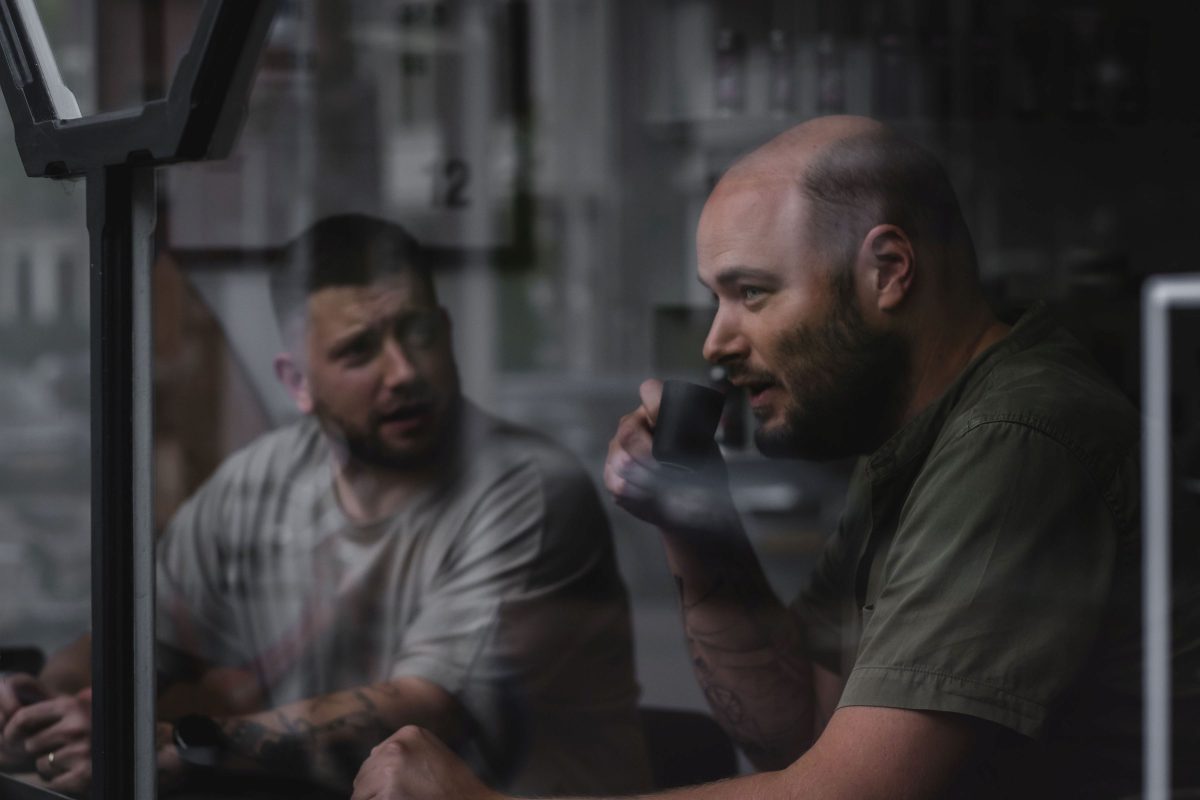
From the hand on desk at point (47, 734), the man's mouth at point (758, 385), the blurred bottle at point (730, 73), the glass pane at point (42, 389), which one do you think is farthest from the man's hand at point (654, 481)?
the glass pane at point (42, 389)

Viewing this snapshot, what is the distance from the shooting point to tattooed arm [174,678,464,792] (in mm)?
2328

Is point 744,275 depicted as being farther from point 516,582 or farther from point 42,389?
point 42,389

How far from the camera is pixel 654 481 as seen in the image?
192 cm

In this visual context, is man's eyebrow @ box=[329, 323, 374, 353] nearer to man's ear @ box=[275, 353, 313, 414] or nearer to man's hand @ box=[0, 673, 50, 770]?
man's ear @ box=[275, 353, 313, 414]

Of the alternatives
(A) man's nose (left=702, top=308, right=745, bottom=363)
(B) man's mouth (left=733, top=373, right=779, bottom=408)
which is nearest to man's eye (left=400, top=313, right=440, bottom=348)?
(A) man's nose (left=702, top=308, right=745, bottom=363)

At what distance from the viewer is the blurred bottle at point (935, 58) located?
286 centimetres

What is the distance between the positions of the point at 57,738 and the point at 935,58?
2105 mm

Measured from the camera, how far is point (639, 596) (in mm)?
2525

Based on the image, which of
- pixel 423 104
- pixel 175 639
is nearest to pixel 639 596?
pixel 175 639

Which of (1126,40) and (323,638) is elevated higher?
(1126,40)

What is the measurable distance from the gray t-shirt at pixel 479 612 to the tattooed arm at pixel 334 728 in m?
0.05

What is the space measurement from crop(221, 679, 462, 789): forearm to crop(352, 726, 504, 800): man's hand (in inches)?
15.0

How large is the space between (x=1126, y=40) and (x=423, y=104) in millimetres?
1944

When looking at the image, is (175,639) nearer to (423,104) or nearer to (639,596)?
(639,596)
